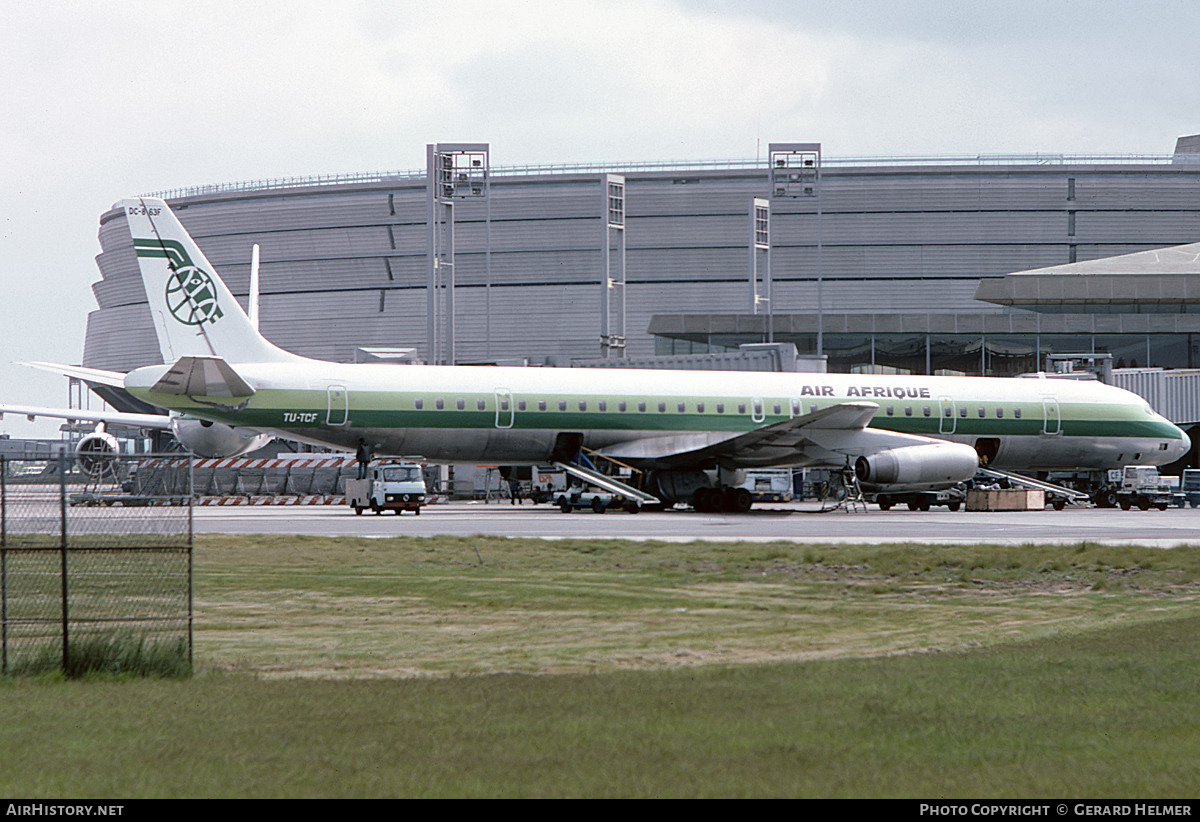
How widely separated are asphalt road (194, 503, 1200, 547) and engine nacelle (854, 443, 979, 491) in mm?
1017

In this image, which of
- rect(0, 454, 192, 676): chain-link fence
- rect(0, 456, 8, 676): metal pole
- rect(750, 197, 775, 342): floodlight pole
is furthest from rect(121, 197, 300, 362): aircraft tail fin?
rect(750, 197, 775, 342): floodlight pole

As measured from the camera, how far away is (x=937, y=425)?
139 ft

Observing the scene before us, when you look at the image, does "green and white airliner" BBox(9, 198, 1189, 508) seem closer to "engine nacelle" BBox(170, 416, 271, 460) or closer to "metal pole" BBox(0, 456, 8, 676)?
"engine nacelle" BBox(170, 416, 271, 460)

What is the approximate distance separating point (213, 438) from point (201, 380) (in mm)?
10439

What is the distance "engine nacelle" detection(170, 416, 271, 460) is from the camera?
146ft

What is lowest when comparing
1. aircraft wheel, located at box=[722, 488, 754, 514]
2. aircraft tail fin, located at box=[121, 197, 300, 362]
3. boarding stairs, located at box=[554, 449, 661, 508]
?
aircraft wheel, located at box=[722, 488, 754, 514]

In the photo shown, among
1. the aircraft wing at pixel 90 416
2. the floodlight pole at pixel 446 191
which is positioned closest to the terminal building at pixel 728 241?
the floodlight pole at pixel 446 191

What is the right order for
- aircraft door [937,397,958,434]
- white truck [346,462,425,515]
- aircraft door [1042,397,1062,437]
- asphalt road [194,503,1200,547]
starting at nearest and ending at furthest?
1. asphalt road [194,503,1200,547]
2. white truck [346,462,425,515]
3. aircraft door [937,397,958,434]
4. aircraft door [1042,397,1062,437]

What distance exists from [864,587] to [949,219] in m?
99.8

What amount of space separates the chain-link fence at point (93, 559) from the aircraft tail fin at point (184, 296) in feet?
88.7

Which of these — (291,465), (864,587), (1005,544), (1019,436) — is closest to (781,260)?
(291,465)

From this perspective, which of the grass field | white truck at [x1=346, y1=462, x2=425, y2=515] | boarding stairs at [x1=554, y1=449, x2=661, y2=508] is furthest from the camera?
white truck at [x1=346, y1=462, x2=425, y2=515]

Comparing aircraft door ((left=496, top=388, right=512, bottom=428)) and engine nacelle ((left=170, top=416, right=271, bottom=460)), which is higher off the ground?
aircraft door ((left=496, top=388, right=512, bottom=428))

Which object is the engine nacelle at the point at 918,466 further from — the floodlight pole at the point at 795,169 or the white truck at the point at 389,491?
the floodlight pole at the point at 795,169
